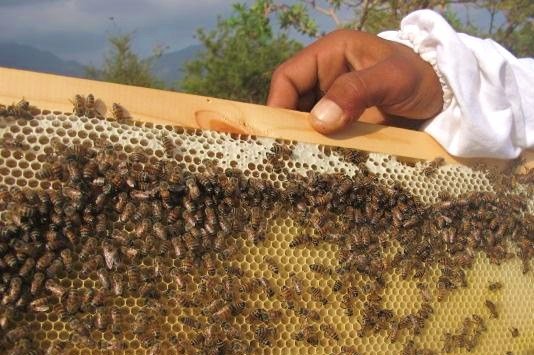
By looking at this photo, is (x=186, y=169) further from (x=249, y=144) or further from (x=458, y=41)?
(x=458, y=41)

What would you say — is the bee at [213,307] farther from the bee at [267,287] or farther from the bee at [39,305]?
the bee at [39,305]

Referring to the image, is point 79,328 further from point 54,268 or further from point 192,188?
point 192,188

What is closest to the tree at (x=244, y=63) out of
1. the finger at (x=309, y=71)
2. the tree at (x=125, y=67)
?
the tree at (x=125, y=67)

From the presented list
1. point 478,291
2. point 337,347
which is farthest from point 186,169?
point 478,291

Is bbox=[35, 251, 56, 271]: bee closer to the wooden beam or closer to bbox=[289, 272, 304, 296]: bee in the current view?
the wooden beam

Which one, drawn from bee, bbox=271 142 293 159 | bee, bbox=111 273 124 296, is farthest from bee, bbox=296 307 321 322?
bee, bbox=111 273 124 296

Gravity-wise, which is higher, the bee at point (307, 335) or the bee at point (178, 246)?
the bee at point (178, 246)
